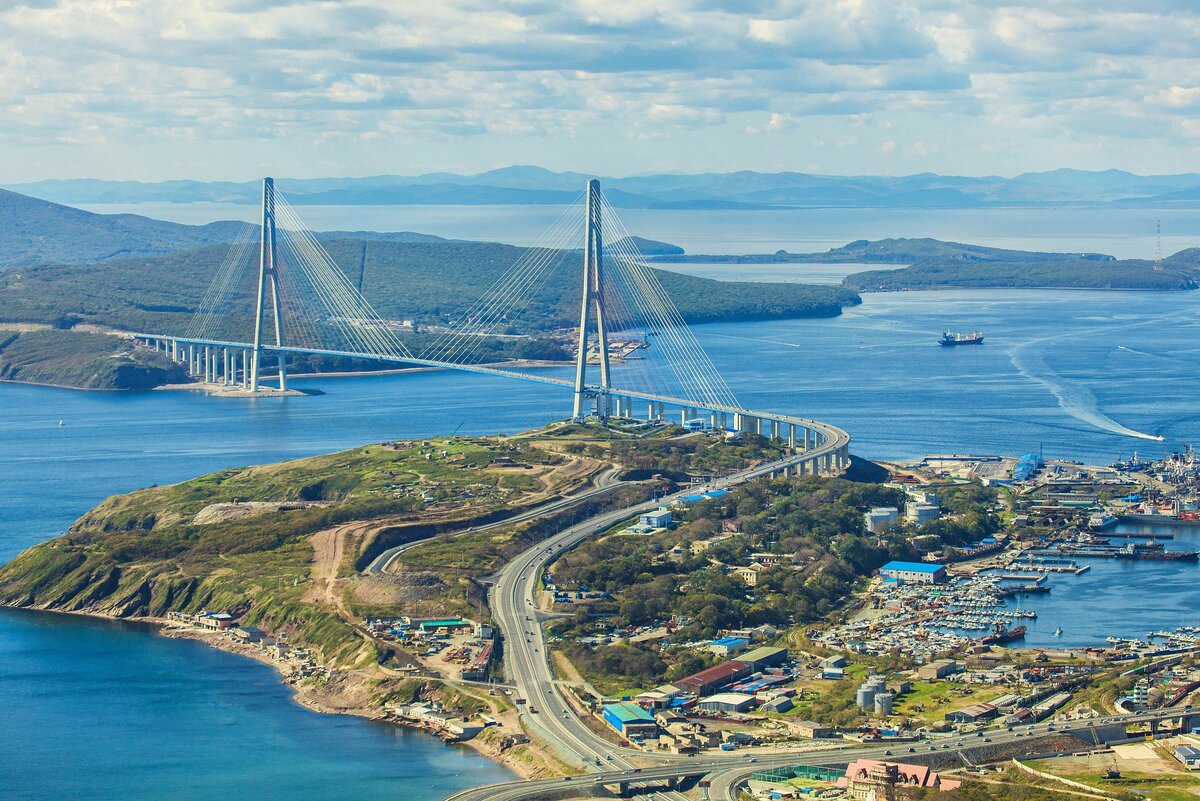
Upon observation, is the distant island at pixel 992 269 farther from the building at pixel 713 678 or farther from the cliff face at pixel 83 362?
the building at pixel 713 678

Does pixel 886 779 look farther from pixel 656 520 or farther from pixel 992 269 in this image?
pixel 992 269

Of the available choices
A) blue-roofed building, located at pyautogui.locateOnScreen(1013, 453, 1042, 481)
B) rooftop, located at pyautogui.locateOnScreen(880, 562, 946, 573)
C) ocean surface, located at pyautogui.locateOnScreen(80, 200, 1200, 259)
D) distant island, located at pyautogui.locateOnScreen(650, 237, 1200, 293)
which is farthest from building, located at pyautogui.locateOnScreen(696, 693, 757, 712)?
ocean surface, located at pyautogui.locateOnScreen(80, 200, 1200, 259)

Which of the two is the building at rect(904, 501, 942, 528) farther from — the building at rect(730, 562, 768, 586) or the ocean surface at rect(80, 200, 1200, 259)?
the ocean surface at rect(80, 200, 1200, 259)

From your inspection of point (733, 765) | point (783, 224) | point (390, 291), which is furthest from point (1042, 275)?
point (783, 224)

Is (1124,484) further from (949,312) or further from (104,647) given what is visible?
(949,312)

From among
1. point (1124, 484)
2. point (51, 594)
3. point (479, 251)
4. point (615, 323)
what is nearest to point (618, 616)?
point (51, 594)

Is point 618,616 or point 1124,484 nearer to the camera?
point 618,616

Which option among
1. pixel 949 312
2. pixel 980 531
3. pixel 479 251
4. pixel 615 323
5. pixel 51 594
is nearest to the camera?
pixel 51 594
